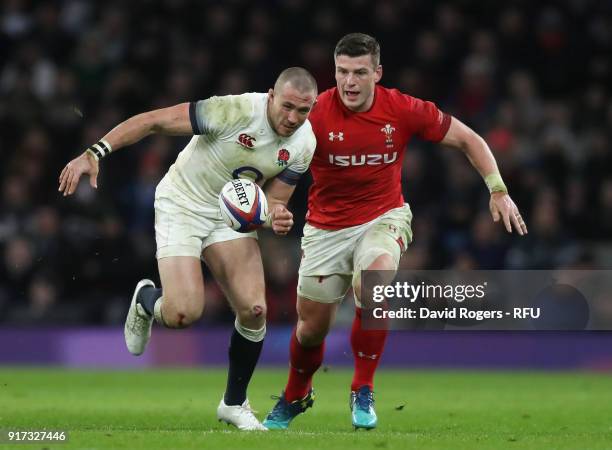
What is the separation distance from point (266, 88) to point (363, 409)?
863 centimetres

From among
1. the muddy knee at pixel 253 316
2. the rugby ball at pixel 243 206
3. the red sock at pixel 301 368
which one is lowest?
the red sock at pixel 301 368

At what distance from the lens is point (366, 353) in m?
9.00

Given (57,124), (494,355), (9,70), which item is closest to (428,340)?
(494,355)

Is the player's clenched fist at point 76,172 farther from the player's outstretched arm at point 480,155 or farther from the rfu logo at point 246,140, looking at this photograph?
the player's outstretched arm at point 480,155

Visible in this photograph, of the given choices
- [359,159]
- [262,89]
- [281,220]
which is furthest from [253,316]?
[262,89]

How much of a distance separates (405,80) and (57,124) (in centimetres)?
455

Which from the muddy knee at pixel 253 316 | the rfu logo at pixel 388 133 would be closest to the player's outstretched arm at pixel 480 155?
the rfu logo at pixel 388 133

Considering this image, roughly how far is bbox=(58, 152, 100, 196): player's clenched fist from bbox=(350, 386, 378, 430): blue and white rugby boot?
2230 mm

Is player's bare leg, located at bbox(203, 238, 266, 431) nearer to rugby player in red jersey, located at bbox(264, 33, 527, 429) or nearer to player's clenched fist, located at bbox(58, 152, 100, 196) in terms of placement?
rugby player in red jersey, located at bbox(264, 33, 527, 429)

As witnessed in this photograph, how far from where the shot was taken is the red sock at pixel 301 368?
949cm

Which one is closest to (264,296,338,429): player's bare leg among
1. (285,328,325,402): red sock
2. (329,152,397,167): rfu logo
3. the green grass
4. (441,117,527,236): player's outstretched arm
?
(285,328,325,402): red sock

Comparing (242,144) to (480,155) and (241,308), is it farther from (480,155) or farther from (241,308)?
(480,155)

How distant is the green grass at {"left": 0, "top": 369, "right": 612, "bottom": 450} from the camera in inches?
313

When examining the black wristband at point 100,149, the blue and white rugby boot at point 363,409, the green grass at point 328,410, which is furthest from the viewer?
the blue and white rugby boot at point 363,409
